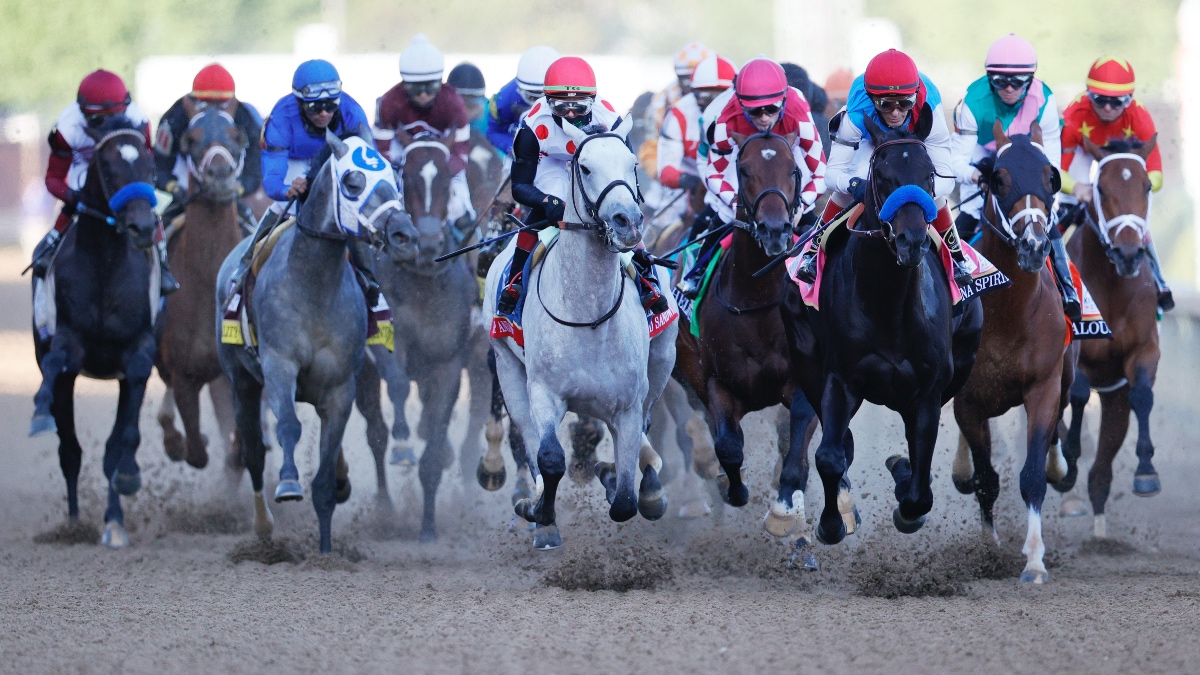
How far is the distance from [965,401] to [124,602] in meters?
4.56

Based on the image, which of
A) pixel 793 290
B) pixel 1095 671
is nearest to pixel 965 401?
pixel 793 290

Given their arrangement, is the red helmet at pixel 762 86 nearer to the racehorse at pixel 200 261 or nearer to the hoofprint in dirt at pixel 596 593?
the hoofprint in dirt at pixel 596 593

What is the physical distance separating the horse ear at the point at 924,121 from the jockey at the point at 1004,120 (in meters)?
1.30

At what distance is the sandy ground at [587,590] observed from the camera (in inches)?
254

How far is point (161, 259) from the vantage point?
1011 cm

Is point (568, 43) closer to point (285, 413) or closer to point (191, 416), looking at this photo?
point (191, 416)

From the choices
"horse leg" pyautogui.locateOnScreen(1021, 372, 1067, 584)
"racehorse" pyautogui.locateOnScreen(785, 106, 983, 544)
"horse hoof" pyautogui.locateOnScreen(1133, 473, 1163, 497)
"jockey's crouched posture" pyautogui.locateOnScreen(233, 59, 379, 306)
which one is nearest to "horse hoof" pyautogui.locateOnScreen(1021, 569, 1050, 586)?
"horse leg" pyautogui.locateOnScreen(1021, 372, 1067, 584)

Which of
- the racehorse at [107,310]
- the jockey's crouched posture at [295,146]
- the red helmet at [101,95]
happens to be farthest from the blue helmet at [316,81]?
the red helmet at [101,95]

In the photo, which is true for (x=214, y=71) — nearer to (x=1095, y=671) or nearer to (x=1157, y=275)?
(x=1157, y=275)

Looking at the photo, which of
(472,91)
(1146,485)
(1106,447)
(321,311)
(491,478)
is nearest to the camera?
(321,311)

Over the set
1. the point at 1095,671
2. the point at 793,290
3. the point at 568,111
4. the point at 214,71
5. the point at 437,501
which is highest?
the point at 214,71

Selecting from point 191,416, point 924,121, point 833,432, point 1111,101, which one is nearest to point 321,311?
point 191,416

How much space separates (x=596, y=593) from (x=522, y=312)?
→ 1446 mm

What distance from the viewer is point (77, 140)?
985 cm
